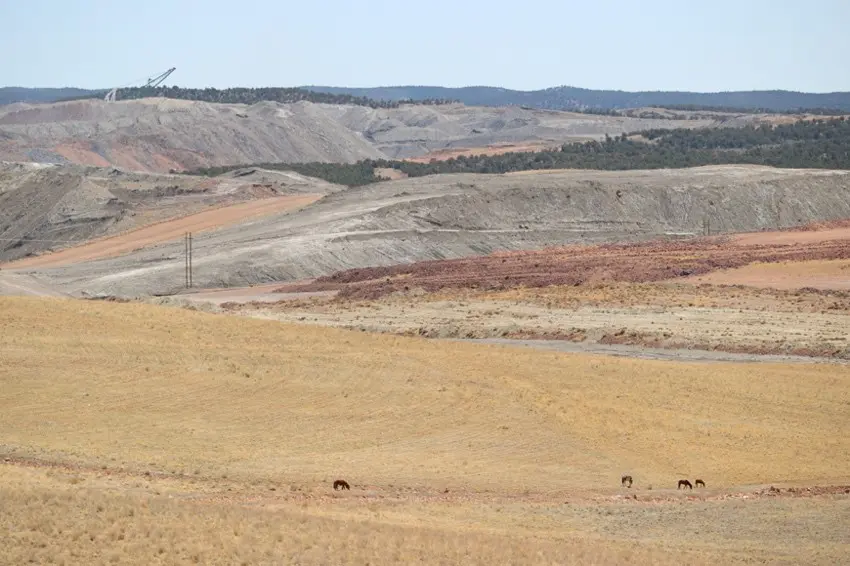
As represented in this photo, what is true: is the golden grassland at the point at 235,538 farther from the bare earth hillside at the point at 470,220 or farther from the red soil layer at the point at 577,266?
the bare earth hillside at the point at 470,220

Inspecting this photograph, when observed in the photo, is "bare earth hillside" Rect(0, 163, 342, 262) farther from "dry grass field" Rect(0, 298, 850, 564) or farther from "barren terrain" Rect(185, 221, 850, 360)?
"dry grass field" Rect(0, 298, 850, 564)

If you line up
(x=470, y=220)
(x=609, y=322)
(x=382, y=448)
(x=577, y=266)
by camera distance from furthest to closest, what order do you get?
1. (x=470, y=220)
2. (x=577, y=266)
3. (x=609, y=322)
4. (x=382, y=448)

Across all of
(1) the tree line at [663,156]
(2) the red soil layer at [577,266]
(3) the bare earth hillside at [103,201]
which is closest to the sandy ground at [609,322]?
(2) the red soil layer at [577,266]

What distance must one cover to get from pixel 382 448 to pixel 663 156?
106 metres

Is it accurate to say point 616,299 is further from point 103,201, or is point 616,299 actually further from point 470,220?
point 103,201

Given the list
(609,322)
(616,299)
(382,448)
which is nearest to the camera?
(382,448)

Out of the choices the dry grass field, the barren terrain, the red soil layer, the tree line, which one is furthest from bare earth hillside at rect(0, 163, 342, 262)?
the dry grass field

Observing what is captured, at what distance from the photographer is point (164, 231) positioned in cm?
9231

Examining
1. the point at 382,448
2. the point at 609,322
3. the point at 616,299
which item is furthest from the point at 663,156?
the point at 382,448

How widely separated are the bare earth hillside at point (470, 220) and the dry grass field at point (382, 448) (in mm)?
33481

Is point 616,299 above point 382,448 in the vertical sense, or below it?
below

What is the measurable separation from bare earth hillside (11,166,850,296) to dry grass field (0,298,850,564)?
33481mm

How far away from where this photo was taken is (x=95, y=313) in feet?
128

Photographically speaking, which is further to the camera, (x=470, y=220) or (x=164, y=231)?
(x=164, y=231)
